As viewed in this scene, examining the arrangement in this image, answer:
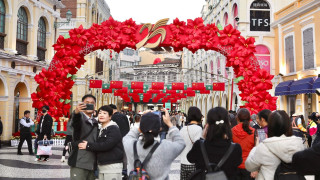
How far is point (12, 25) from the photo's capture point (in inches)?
750

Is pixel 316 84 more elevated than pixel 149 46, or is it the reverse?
pixel 149 46

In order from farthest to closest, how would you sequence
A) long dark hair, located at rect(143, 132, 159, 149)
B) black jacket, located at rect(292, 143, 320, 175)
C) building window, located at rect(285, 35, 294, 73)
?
building window, located at rect(285, 35, 294, 73)
long dark hair, located at rect(143, 132, 159, 149)
black jacket, located at rect(292, 143, 320, 175)

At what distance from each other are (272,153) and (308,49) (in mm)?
19739

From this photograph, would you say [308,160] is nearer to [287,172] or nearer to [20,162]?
[287,172]

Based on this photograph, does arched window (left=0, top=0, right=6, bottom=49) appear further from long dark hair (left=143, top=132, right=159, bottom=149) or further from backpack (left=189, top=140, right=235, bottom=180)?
backpack (left=189, top=140, right=235, bottom=180)

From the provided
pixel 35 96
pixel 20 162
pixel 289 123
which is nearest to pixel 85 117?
pixel 289 123

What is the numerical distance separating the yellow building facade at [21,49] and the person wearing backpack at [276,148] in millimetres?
15584

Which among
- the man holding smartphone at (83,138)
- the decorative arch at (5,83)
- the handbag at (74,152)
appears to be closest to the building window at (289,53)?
the decorative arch at (5,83)

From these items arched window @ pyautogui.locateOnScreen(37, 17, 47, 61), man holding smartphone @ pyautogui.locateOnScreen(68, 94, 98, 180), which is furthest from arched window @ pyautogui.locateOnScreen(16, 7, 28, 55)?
man holding smartphone @ pyautogui.locateOnScreen(68, 94, 98, 180)

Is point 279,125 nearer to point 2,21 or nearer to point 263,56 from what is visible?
point 2,21

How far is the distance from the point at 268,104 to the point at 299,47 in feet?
36.4

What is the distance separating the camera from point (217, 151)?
389 cm

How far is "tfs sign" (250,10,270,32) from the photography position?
28.7m

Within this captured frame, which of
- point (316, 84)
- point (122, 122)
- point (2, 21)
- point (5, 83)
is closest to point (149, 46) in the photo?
point (122, 122)
